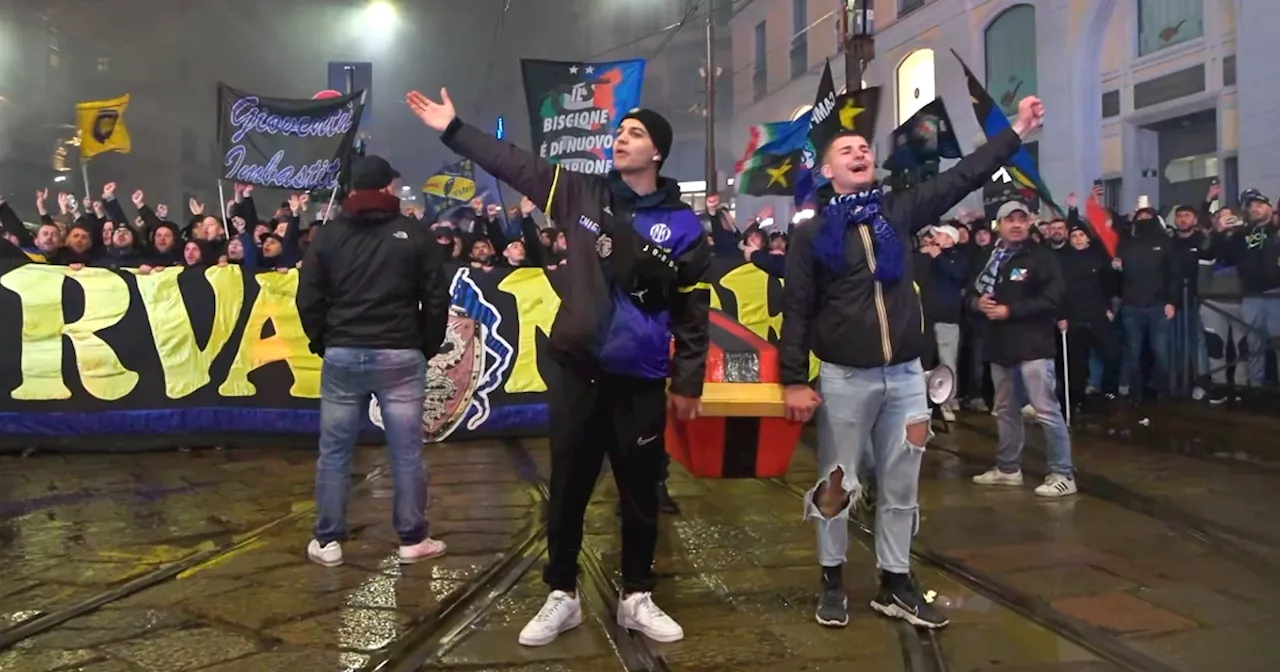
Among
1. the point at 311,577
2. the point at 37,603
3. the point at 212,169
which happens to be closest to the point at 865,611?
the point at 311,577

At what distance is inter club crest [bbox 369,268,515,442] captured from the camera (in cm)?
851

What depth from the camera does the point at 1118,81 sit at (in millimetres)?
15664

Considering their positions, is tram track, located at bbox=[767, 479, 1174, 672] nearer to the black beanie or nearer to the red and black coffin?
the red and black coffin

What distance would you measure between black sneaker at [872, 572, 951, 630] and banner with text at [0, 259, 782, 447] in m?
5.08

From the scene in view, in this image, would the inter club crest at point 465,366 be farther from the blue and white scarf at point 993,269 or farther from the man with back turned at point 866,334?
the man with back turned at point 866,334

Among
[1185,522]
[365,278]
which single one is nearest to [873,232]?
[365,278]

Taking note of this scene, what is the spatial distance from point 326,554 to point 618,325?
226 cm

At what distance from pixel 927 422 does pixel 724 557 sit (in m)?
1.52

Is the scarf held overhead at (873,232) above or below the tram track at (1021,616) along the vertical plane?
above

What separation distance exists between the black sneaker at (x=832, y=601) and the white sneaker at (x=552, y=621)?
0.95 metres

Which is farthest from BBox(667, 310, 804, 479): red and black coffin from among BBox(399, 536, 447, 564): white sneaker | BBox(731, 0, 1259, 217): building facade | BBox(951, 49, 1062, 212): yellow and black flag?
BBox(731, 0, 1259, 217): building facade

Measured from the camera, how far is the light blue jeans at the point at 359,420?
15.7ft

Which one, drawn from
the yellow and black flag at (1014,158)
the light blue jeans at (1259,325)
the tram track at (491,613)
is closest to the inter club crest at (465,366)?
the tram track at (491,613)

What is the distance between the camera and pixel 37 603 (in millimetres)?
4340
